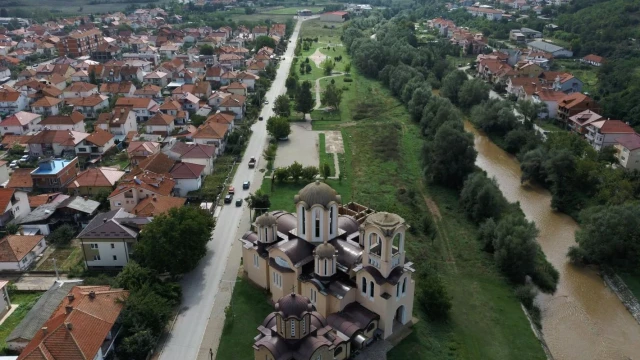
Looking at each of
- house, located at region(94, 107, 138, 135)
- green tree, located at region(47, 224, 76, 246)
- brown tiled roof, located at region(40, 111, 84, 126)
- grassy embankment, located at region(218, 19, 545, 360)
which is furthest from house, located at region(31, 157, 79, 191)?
grassy embankment, located at region(218, 19, 545, 360)

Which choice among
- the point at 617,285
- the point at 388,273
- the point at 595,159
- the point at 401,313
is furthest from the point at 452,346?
the point at 595,159

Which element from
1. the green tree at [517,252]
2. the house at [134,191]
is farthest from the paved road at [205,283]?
the green tree at [517,252]

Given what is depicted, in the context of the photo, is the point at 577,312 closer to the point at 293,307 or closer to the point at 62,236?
the point at 293,307

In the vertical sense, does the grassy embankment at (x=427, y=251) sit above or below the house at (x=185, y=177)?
below

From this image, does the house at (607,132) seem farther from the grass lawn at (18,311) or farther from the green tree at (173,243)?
the grass lawn at (18,311)

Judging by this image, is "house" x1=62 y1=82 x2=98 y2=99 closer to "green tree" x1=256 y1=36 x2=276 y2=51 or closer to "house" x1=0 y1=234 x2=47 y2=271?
"house" x1=0 y1=234 x2=47 y2=271

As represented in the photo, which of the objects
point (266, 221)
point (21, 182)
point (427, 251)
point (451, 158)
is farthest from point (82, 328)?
point (451, 158)
